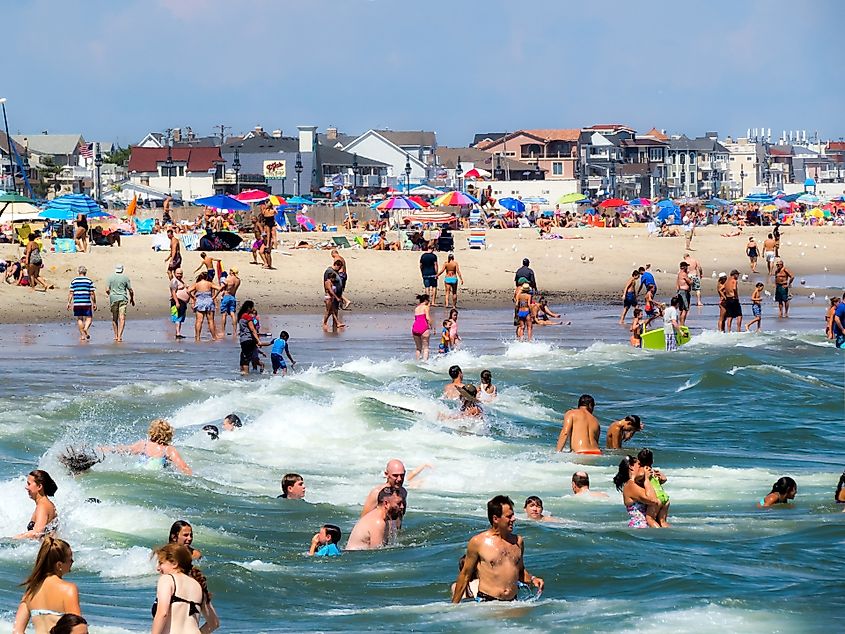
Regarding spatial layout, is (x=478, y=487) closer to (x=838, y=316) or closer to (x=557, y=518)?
(x=557, y=518)

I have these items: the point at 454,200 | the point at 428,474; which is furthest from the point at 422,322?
the point at 454,200

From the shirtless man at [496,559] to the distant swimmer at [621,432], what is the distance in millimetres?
5892

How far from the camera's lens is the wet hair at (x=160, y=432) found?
1208 cm

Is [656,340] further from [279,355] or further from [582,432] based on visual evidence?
[582,432]

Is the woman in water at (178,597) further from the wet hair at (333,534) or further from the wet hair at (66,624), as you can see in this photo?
the wet hair at (333,534)

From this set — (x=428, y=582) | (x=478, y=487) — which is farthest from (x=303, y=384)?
(x=428, y=582)

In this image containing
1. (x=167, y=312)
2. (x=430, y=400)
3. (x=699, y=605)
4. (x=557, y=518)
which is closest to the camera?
(x=699, y=605)

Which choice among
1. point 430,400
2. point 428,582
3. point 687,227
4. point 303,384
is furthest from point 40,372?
point 687,227

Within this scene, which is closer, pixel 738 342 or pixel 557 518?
pixel 557 518

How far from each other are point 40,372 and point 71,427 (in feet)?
13.4

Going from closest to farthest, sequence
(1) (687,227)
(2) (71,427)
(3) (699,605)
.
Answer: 1. (3) (699,605)
2. (2) (71,427)
3. (1) (687,227)

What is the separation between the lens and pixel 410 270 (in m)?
35.7

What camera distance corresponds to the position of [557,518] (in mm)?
11828

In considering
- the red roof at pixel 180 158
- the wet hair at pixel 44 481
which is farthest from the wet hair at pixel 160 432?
the red roof at pixel 180 158
